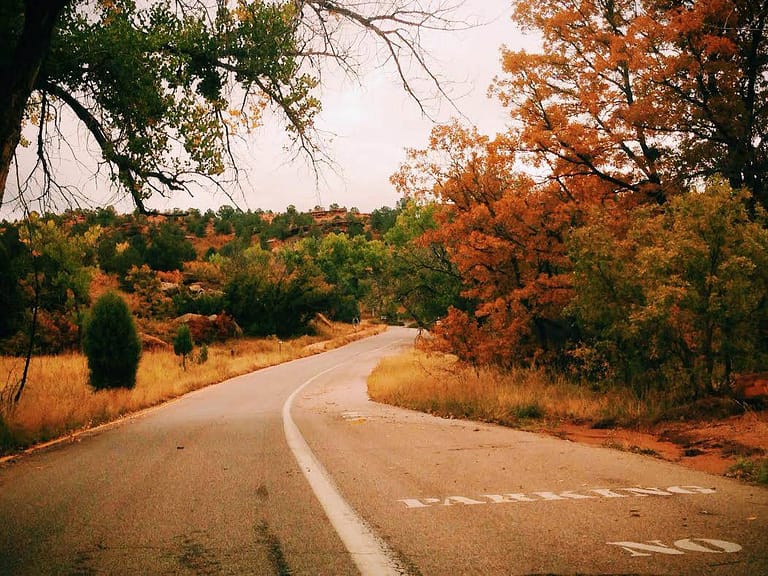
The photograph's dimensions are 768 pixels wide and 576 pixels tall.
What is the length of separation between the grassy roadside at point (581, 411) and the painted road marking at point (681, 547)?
2634 millimetres

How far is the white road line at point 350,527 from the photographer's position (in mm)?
3299

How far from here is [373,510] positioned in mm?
4582

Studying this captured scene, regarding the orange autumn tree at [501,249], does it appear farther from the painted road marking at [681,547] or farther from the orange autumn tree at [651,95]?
the painted road marking at [681,547]

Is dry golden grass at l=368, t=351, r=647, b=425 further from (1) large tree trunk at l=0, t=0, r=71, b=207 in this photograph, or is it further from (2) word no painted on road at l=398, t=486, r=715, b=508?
(1) large tree trunk at l=0, t=0, r=71, b=207

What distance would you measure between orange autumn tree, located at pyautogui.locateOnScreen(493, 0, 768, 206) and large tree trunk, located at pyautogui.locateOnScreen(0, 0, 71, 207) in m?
12.7

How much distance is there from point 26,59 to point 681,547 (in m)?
6.52

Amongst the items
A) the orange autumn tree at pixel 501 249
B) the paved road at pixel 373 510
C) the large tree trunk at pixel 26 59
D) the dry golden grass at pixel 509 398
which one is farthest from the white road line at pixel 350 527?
the orange autumn tree at pixel 501 249

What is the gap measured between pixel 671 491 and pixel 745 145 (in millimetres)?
11936

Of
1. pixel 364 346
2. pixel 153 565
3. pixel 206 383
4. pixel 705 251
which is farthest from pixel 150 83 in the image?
pixel 364 346

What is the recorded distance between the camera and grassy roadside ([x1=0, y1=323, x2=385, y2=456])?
393 inches

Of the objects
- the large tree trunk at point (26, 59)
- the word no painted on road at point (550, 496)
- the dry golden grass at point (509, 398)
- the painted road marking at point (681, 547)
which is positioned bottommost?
the dry golden grass at point (509, 398)

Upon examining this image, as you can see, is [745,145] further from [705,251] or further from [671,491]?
[671,491]

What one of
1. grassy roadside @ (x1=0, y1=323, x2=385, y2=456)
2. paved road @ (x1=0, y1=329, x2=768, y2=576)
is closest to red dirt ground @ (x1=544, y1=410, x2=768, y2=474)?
paved road @ (x1=0, y1=329, x2=768, y2=576)

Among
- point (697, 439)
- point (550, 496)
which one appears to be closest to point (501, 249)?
point (697, 439)
